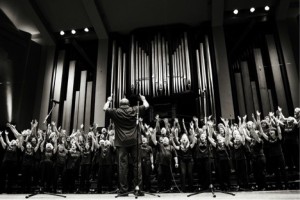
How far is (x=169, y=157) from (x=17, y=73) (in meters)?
5.46

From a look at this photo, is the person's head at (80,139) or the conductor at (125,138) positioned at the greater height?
the person's head at (80,139)

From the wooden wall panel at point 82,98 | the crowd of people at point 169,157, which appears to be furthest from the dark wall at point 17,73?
the crowd of people at point 169,157

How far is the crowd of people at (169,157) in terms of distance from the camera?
5.42 metres

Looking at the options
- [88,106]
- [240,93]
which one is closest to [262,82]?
[240,93]

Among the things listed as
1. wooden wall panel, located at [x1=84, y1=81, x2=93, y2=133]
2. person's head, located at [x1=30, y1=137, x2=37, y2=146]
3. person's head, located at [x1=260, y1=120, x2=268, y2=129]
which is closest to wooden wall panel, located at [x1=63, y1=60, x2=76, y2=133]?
wooden wall panel, located at [x1=84, y1=81, x2=93, y2=133]

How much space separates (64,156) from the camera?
621cm

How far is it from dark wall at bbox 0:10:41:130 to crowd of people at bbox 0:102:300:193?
171 cm

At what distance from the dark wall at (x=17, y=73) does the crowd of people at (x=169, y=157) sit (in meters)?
1.71

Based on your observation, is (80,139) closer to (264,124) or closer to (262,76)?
(264,124)

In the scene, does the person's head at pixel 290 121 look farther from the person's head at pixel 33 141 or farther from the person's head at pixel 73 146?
the person's head at pixel 33 141

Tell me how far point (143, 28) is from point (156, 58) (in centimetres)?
134

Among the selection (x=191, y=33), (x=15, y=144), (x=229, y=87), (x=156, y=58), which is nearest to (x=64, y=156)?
(x=15, y=144)

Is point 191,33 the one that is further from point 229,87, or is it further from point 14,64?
point 14,64

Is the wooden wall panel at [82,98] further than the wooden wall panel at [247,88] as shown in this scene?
Yes
